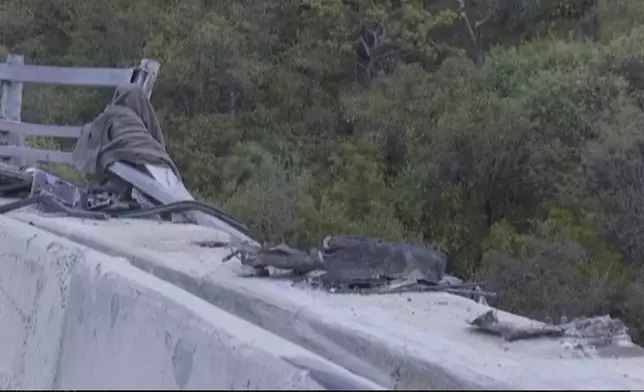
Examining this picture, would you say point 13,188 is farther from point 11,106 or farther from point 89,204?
point 11,106

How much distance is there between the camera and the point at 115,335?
325 cm

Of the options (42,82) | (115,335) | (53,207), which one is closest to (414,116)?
(42,82)

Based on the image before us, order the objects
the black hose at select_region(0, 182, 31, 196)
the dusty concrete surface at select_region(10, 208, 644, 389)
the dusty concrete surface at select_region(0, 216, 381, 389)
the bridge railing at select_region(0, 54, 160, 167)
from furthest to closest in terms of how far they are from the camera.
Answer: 1. the bridge railing at select_region(0, 54, 160, 167)
2. the black hose at select_region(0, 182, 31, 196)
3. the dusty concrete surface at select_region(10, 208, 644, 389)
4. the dusty concrete surface at select_region(0, 216, 381, 389)

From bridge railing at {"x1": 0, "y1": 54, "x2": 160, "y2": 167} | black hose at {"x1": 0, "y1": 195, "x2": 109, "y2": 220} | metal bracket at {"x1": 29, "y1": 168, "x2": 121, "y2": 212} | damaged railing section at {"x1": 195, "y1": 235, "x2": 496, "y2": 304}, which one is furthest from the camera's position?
bridge railing at {"x1": 0, "y1": 54, "x2": 160, "y2": 167}

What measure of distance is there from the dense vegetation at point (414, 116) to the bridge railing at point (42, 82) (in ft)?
36.8

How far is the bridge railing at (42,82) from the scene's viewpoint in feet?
23.2

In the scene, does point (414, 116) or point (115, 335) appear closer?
point (115, 335)

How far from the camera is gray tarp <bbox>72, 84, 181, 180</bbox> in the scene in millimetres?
6457

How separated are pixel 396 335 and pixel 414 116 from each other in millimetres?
25361

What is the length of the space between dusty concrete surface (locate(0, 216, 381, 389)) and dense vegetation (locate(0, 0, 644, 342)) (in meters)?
14.0

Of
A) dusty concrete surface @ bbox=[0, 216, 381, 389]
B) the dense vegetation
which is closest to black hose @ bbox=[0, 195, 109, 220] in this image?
dusty concrete surface @ bbox=[0, 216, 381, 389]

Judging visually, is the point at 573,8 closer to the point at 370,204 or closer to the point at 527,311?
the point at 370,204

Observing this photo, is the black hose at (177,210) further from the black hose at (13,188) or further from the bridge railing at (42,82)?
the bridge railing at (42,82)

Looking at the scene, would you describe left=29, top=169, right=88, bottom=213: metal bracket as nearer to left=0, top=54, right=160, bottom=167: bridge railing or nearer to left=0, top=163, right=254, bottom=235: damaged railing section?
left=0, top=163, right=254, bottom=235: damaged railing section
